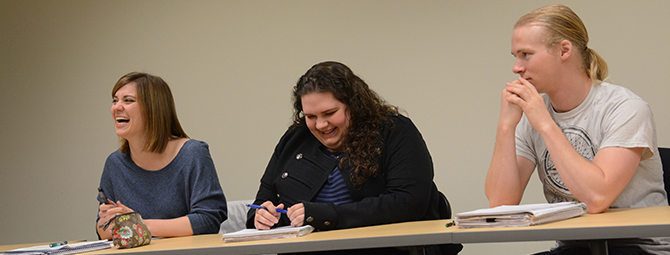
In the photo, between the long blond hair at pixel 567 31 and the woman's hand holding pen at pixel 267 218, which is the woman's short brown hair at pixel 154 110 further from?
the long blond hair at pixel 567 31

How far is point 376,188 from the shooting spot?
2.02 m

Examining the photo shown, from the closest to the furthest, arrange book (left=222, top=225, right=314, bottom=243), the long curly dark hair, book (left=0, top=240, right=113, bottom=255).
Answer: book (left=222, top=225, right=314, bottom=243)
book (left=0, top=240, right=113, bottom=255)
the long curly dark hair

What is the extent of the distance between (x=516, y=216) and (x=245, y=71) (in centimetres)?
254

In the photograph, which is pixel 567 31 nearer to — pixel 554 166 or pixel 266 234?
pixel 554 166

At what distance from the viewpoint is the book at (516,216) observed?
1373mm

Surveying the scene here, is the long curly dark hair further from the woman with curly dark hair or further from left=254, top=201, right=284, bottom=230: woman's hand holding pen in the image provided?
left=254, top=201, right=284, bottom=230: woman's hand holding pen

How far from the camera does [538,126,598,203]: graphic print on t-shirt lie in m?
1.81

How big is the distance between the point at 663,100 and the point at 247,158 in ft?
7.74

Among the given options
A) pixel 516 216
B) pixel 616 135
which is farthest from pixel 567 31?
pixel 516 216

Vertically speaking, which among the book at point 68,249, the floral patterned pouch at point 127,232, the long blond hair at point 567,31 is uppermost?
the long blond hair at point 567,31

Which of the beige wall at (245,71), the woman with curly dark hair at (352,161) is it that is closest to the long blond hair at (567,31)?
the woman with curly dark hair at (352,161)

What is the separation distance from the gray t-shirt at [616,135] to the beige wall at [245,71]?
1235 millimetres

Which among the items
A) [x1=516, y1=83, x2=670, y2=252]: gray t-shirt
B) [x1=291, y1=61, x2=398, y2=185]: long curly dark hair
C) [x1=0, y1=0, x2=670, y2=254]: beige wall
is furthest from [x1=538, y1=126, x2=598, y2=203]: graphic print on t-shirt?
[x1=0, y1=0, x2=670, y2=254]: beige wall

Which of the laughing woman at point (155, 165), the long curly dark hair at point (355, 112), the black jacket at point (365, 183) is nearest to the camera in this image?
the black jacket at point (365, 183)
